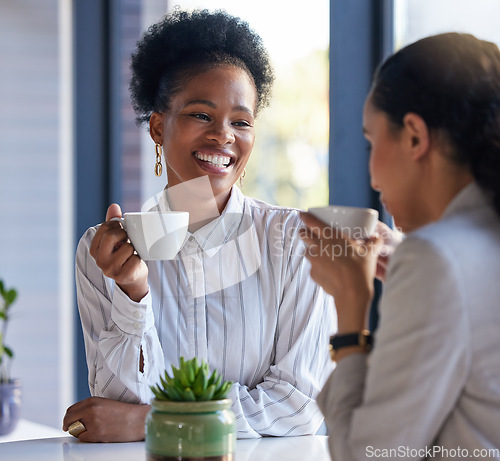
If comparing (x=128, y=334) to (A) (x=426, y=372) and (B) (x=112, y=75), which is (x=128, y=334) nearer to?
(A) (x=426, y=372)

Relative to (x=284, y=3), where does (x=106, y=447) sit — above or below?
below

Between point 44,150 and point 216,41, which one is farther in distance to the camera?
point 44,150

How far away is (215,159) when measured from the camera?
1950 mm

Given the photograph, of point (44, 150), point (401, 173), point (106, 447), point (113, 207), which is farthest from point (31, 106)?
point (401, 173)

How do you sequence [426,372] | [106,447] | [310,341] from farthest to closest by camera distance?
[310,341] < [106,447] < [426,372]

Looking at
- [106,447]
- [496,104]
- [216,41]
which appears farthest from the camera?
[216,41]

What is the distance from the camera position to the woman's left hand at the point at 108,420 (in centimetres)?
156

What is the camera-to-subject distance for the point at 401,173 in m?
1.07

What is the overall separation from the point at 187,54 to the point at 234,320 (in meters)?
0.77

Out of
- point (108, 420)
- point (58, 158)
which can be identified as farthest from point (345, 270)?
point (58, 158)

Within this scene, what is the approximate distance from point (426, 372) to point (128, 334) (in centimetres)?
96

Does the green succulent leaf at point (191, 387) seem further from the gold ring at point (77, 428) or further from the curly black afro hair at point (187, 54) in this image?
the curly black afro hair at point (187, 54)

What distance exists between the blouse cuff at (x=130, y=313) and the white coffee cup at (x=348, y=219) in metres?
0.57

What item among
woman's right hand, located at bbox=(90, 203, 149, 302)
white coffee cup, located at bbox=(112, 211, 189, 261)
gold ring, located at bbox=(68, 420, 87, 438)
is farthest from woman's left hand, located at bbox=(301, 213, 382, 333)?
gold ring, located at bbox=(68, 420, 87, 438)
